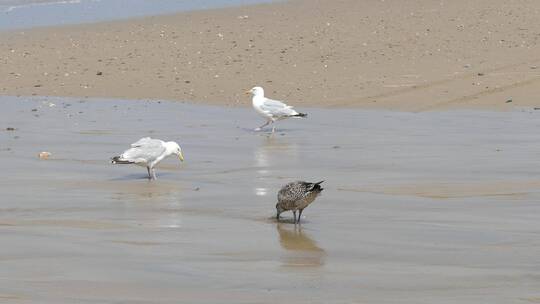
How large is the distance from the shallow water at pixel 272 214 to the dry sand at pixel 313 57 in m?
2.66

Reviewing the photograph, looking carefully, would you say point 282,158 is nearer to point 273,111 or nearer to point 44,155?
point 44,155

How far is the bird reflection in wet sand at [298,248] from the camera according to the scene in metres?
7.10

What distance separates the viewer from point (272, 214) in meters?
8.89

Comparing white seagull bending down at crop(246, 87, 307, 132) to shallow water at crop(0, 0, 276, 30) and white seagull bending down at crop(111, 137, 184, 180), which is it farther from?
shallow water at crop(0, 0, 276, 30)

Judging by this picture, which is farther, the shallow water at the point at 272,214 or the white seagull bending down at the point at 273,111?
the white seagull bending down at the point at 273,111

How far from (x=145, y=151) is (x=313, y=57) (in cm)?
1002

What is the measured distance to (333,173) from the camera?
11.0 metres

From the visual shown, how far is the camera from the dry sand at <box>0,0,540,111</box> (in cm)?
1780

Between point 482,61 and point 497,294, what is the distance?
1372 cm

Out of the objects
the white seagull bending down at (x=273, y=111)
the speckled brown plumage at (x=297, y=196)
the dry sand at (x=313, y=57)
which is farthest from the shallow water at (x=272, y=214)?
the dry sand at (x=313, y=57)

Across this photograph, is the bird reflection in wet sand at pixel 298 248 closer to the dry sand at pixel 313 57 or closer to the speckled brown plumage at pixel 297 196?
the speckled brown plumage at pixel 297 196

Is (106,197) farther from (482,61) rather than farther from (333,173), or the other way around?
(482,61)

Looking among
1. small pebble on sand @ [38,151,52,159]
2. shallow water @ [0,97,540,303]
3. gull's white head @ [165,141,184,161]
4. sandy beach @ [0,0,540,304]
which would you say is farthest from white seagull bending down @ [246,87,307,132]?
gull's white head @ [165,141,184,161]

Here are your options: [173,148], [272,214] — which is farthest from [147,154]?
[272,214]
